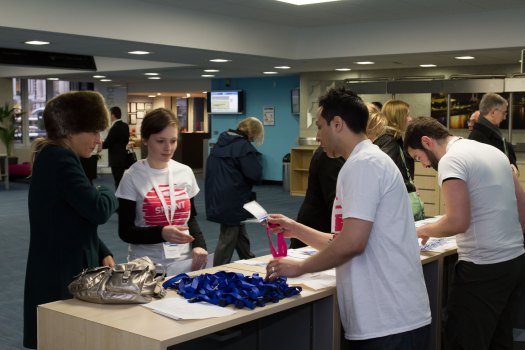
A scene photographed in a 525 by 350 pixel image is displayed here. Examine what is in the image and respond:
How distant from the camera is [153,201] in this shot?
343 centimetres

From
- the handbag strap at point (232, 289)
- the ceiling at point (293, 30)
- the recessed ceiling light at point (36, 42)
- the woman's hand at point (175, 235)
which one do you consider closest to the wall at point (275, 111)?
the ceiling at point (293, 30)

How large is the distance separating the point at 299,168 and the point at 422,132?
10.3 metres

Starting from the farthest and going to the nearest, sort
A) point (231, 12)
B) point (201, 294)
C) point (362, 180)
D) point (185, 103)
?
point (185, 103) → point (231, 12) → point (201, 294) → point (362, 180)

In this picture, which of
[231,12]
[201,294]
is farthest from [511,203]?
[231,12]

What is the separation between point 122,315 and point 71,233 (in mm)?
495

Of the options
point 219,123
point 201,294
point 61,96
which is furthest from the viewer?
point 219,123

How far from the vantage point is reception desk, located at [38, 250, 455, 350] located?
2289 mm

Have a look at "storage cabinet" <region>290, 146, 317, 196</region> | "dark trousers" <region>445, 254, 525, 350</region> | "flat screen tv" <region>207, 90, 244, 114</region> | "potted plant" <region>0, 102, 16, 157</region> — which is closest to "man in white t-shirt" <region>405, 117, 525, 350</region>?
→ "dark trousers" <region>445, 254, 525, 350</region>

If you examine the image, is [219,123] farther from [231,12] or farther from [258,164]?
[258,164]

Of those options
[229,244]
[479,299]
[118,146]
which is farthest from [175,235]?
[118,146]

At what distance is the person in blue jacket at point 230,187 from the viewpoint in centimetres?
620

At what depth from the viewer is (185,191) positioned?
11.7ft

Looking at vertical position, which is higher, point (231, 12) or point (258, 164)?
point (231, 12)

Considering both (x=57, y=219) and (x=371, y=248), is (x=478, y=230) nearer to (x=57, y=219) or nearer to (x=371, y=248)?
(x=371, y=248)
